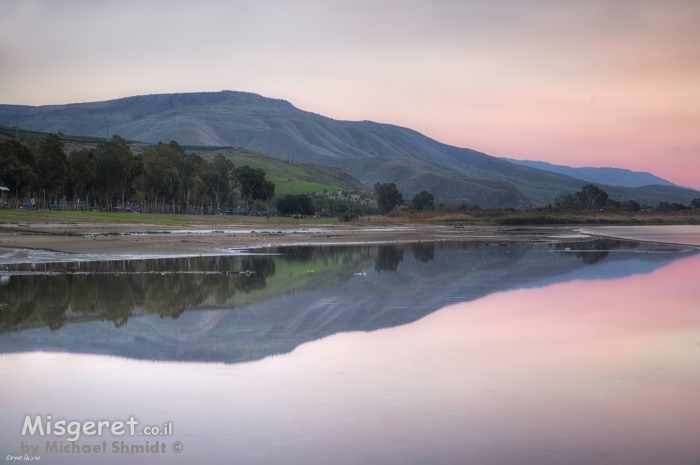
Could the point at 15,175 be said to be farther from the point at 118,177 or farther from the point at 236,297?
the point at 236,297

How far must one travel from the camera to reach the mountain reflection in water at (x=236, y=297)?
1295cm

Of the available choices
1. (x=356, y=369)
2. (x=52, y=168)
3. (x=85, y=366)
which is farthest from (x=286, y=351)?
(x=52, y=168)

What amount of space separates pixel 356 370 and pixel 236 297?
901 centimetres

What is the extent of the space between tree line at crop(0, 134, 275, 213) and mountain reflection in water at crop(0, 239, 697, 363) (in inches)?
2310

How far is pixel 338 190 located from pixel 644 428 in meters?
167

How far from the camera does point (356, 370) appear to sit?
10797 millimetres

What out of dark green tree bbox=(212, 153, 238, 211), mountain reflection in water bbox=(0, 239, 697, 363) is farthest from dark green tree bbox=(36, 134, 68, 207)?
mountain reflection in water bbox=(0, 239, 697, 363)

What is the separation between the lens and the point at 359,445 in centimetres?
734

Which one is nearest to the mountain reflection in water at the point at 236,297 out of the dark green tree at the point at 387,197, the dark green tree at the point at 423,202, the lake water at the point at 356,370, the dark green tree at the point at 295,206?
the lake water at the point at 356,370

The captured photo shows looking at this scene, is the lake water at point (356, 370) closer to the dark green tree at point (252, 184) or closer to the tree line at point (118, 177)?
the tree line at point (118, 177)

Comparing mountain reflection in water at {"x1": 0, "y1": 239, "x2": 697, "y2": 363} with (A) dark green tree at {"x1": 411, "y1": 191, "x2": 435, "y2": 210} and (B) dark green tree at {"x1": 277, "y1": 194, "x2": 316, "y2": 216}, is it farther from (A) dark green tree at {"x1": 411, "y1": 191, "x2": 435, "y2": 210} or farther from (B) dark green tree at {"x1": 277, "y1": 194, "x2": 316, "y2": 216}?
(A) dark green tree at {"x1": 411, "y1": 191, "x2": 435, "y2": 210}

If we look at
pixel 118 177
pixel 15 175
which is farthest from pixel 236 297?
pixel 118 177

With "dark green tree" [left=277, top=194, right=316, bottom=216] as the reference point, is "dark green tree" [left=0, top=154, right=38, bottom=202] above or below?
above

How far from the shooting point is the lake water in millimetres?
7430
